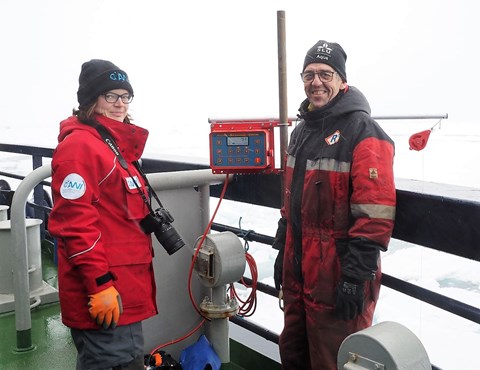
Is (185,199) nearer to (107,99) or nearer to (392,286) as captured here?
(107,99)

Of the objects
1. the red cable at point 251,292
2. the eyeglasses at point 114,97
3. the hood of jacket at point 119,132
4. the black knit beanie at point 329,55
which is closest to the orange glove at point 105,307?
the hood of jacket at point 119,132

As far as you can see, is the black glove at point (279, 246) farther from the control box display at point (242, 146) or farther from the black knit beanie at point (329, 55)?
the black knit beanie at point (329, 55)

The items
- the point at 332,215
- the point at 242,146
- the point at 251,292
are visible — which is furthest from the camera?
the point at 251,292

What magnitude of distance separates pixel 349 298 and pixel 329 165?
448 millimetres

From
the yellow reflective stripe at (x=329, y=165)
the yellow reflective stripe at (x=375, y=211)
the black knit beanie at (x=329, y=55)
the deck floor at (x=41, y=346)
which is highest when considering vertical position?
the black knit beanie at (x=329, y=55)

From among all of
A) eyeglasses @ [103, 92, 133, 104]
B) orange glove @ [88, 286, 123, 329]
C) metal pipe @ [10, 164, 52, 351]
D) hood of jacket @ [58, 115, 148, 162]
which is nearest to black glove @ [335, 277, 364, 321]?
orange glove @ [88, 286, 123, 329]

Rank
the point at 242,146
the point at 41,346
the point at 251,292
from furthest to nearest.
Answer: the point at 41,346, the point at 251,292, the point at 242,146

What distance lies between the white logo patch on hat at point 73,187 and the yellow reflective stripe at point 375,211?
874 millimetres

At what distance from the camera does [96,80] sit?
5.75 ft

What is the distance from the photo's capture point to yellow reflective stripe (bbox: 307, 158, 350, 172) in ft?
5.62

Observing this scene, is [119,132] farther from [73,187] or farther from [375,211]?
[375,211]

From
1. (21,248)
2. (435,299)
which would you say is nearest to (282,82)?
(435,299)

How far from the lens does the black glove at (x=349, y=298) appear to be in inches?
64.3

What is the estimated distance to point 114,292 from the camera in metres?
1.64
